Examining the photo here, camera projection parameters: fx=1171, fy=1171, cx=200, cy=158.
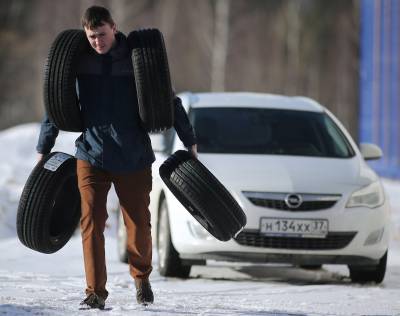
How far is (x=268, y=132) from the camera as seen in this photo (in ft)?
31.7

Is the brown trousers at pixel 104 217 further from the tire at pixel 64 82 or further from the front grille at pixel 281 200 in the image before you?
the front grille at pixel 281 200

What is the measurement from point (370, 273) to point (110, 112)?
3408 mm

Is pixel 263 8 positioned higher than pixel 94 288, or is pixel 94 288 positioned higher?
pixel 94 288

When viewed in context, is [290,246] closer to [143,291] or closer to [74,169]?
[143,291]

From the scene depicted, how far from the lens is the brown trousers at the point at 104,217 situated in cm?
643

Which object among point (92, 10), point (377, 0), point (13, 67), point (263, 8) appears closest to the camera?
point (92, 10)

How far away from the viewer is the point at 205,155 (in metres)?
9.06

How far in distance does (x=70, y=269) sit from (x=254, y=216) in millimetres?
1866

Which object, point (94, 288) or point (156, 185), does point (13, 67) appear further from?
point (94, 288)

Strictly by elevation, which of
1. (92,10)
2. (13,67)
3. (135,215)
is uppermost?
(92,10)

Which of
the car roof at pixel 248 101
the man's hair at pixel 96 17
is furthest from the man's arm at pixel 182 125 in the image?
the car roof at pixel 248 101

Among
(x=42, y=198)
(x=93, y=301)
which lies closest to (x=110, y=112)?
(x=42, y=198)

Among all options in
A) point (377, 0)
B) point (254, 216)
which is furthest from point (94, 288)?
point (377, 0)

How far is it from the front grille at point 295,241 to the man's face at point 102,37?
262cm
